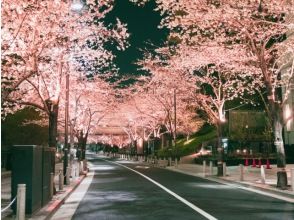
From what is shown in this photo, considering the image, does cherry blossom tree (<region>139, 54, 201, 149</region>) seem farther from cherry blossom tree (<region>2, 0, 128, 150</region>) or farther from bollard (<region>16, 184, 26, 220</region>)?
bollard (<region>16, 184, 26, 220</region>)

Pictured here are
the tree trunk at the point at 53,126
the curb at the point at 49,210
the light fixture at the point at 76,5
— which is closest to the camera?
the curb at the point at 49,210

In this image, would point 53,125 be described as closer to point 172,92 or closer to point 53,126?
point 53,126

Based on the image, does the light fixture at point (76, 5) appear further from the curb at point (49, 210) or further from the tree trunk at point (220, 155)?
the tree trunk at point (220, 155)

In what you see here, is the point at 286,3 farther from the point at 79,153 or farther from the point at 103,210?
the point at 79,153

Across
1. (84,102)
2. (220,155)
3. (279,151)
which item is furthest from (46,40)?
(84,102)

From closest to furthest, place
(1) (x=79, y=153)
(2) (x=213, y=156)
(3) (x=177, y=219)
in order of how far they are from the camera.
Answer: (3) (x=177, y=219) → (1) (x=79, y=153) → (2) (x=213, y=156)

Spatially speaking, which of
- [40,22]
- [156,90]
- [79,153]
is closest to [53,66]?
[40,22]

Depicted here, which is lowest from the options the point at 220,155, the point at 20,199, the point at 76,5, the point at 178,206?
the point at 178,206

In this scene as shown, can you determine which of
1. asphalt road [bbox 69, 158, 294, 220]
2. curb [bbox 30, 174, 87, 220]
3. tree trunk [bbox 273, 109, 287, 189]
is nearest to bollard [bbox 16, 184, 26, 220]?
curb [bbox 30, 174, 87, 220]

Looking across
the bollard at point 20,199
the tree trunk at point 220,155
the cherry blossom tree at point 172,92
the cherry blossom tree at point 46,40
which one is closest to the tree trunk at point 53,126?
the cherry blossom tree at point 46,40

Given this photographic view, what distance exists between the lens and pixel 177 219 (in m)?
11.3

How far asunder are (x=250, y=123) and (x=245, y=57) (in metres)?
30.8

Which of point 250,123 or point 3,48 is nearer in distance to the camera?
point 3,48

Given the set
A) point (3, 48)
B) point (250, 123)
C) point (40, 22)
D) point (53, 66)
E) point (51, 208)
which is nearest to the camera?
point (51, 208)
